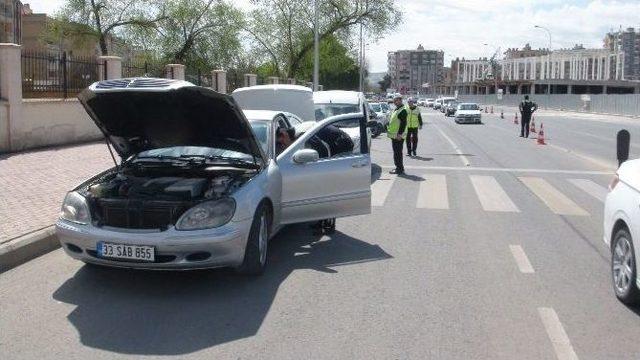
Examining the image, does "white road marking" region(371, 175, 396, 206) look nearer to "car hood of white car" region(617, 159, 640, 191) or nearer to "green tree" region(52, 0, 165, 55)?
"car hood of white car" region(617, 159, 640, 191)

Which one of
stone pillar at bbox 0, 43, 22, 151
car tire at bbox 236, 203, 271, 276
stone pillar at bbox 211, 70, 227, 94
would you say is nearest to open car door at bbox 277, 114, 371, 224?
car tire at bbox 236, 203, 271, 276

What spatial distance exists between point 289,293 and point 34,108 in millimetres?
12412

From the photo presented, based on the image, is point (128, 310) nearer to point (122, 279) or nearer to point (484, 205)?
point (122, 279)

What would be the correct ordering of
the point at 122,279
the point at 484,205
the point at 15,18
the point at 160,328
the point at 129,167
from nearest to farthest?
the point at 160,328
the point at 122,279
the point at 129,167
the point at 484,205
the point at 15,18

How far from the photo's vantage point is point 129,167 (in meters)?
7.19

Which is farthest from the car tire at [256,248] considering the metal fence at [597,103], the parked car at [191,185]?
the metal fence at [597,103]

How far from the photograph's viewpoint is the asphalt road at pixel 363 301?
4.80m

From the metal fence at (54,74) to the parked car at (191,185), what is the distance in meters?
10.3

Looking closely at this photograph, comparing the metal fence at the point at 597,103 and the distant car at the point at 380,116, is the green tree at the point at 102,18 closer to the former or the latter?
the distant car at the point at 380,116

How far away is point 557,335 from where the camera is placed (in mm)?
5066

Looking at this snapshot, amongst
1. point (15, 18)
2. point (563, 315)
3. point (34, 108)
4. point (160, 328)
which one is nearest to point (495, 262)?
point (563, 315)

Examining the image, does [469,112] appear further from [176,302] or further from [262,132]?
[176,302]

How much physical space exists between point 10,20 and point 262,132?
3541 inches

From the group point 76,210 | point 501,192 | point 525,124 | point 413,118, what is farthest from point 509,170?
point 525,124
